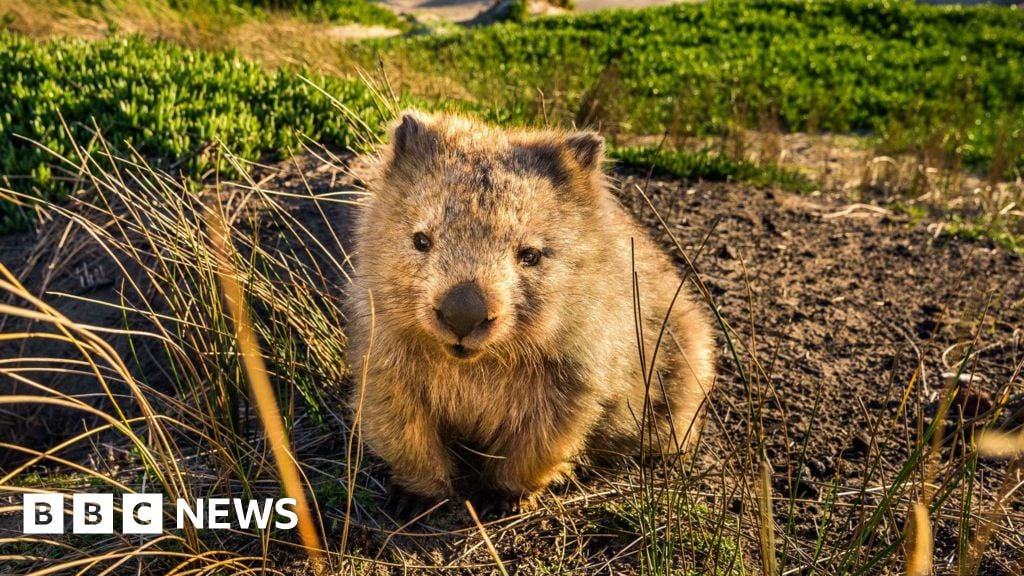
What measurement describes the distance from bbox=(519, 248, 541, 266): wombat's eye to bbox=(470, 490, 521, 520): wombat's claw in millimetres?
942

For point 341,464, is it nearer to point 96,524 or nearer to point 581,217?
point 96,524

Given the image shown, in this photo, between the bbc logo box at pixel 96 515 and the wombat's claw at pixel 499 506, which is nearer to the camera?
the bbc logo box at pixel 96 515

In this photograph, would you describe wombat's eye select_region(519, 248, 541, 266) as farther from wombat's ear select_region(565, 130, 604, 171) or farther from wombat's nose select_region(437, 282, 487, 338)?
wombat's ear select_region(565, 130, 604, 171)

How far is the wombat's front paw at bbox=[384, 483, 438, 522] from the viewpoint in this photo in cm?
324

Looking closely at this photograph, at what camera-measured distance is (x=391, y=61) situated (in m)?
10.0

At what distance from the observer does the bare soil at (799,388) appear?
9.80 ft

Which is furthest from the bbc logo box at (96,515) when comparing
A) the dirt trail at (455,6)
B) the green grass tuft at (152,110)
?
the dirt trail at (455,6)

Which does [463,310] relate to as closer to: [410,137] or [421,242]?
[421,242]

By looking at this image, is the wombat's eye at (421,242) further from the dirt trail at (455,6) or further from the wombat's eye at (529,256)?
the dirt trail at (455,6)

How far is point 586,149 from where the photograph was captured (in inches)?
126

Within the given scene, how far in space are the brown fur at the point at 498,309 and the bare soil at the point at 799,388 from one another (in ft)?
0.72

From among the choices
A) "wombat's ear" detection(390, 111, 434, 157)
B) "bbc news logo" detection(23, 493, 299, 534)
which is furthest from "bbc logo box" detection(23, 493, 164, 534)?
"wombat's ear" detection(390, 111, 434, 157)

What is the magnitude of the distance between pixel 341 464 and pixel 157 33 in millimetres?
7698

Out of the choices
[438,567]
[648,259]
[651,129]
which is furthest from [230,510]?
[651,129]
